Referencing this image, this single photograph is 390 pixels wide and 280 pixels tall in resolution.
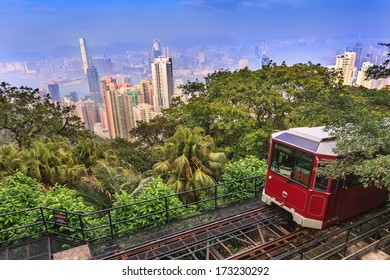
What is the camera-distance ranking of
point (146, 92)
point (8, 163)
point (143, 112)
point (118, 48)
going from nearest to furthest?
point (8, 163) < point (143, 112) < point (146, 92) < point (118, 48)

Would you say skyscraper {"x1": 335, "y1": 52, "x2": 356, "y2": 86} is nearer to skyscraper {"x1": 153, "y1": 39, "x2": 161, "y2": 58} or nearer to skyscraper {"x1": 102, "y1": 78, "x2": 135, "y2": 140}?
skyscraper {"x1": 102, "y1": 78, "x2": 135, "y2": 140}

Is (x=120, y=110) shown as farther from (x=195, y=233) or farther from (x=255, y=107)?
(x=195, y=233)

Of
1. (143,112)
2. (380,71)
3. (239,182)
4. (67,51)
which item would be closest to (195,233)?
(239,182)

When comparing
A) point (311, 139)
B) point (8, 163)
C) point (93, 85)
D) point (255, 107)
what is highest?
point (311, 139)

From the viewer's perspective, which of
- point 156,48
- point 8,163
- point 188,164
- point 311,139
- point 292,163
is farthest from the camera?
point 156,48

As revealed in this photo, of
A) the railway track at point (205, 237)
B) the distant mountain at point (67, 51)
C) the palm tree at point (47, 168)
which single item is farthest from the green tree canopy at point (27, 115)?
the distant mountain at point (67, 51)

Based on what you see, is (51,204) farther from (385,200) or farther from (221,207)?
(385,200)

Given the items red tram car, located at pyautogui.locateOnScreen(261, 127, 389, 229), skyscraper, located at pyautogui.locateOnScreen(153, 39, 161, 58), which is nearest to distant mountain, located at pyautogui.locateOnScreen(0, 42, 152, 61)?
skyscraper, located at pyautogui.locateOnScreen(153, 39, 161, 58)
